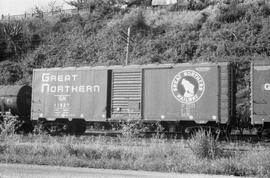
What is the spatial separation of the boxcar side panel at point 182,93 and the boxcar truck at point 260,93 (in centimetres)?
149

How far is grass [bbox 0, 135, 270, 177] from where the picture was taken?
891 centimetres

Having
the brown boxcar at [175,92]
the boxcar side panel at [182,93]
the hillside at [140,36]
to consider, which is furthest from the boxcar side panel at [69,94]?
the hillside at [140,36]

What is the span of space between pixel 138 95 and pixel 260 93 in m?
5.07

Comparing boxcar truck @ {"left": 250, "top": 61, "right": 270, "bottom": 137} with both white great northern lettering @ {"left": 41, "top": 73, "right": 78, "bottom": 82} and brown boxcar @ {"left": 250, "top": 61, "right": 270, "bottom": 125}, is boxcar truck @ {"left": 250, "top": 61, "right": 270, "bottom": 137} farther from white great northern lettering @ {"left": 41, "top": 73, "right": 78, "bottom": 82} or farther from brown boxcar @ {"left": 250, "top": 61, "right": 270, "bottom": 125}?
white great northern lettering @ {"left": 41, "top": 73, "right": 78, "bottom": 82}

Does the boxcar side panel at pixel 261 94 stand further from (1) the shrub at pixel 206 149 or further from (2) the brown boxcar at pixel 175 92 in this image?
(1) the shrub at pixel 206 149

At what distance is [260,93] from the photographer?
15.0 m

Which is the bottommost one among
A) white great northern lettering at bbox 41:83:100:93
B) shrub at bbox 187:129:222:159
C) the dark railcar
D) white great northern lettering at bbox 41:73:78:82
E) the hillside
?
shrub at bbox 187:129:222:159

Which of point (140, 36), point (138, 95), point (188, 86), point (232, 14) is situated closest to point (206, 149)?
point (188, 86)

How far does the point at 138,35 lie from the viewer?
3556 centimetres

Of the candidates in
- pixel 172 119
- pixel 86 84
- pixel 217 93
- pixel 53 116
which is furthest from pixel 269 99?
pixel 53 116

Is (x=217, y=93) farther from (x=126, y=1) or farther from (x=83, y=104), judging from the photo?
(x=126, y=1)

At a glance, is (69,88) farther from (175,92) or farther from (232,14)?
(232,14)

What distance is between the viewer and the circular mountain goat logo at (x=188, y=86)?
52.9ft

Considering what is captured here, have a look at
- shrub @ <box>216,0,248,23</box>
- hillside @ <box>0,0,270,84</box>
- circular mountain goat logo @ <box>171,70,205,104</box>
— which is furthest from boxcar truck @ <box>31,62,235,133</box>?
shrub @ <box>216,0,248,23</box>
